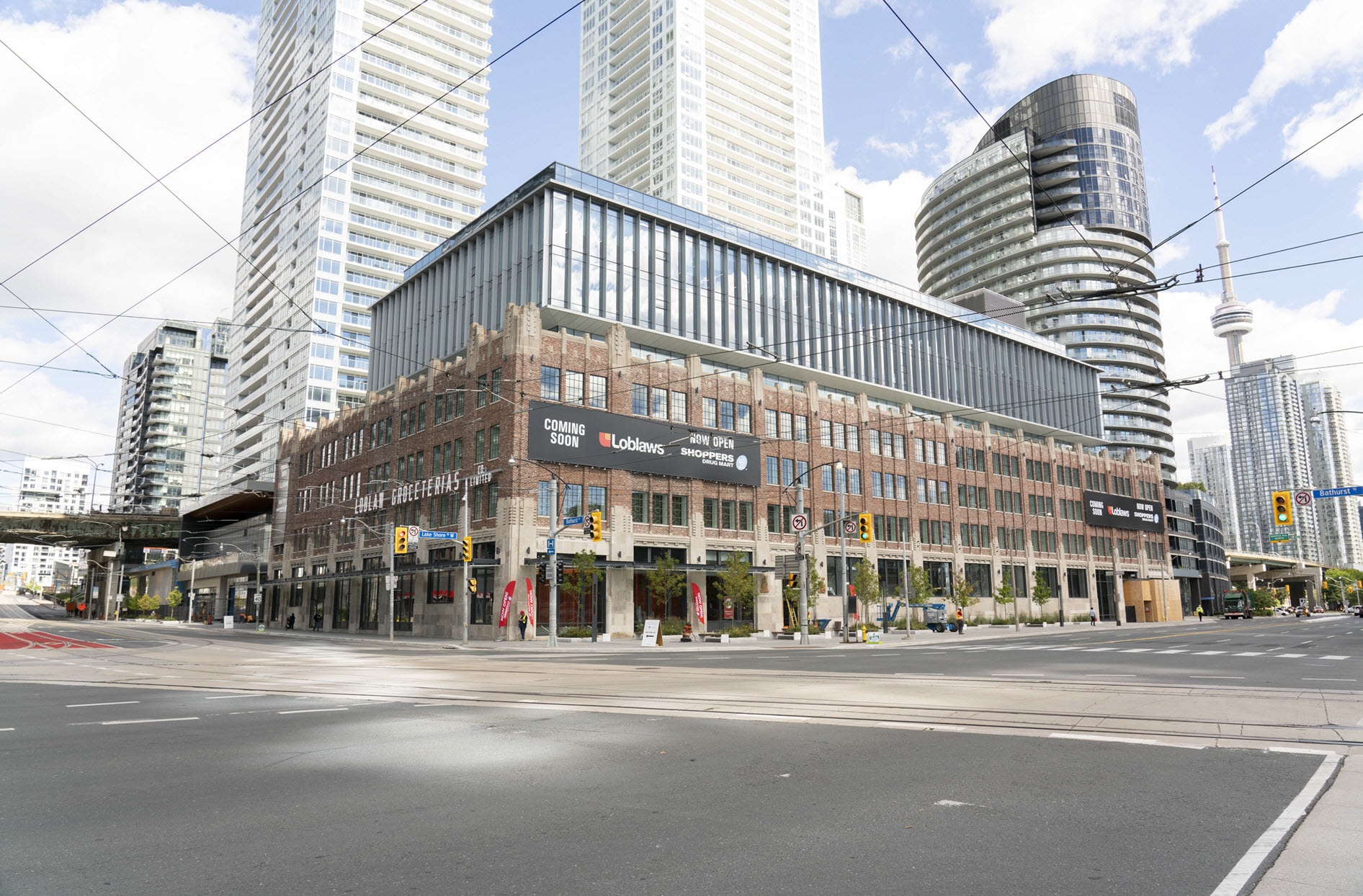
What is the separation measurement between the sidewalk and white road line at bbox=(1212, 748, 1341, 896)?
8 centimetres

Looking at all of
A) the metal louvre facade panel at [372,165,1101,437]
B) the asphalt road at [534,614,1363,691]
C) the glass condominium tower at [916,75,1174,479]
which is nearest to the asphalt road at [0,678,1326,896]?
the asphalt road at [534,614,1363,691]

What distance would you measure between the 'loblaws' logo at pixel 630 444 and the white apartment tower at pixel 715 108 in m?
93.3

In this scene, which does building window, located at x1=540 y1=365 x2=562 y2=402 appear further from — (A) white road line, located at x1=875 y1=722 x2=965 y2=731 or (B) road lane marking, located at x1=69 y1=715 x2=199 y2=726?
(A) white road line, located at x1=875 y1=722 x2=965 y2=731

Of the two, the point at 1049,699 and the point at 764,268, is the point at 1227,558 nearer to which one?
the point at 764,268

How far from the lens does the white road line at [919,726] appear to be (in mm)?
11922

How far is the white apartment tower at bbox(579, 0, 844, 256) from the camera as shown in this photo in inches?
5625

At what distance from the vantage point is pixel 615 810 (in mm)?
7168

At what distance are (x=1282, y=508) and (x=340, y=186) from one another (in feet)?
366

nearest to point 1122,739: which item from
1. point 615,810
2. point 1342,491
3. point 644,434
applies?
point 615,810

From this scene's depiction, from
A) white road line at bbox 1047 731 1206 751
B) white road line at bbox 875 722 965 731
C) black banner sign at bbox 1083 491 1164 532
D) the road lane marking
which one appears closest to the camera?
white road line at bbox 1047 731 1206 751

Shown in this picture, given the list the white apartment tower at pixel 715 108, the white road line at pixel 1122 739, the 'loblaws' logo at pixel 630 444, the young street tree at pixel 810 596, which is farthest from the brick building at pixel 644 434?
the white apartment tower at pixel 715 108

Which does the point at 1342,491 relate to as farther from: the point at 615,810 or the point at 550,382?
the point at 615,810

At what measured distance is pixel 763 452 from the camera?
197ft

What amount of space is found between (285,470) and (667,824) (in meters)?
86.1
